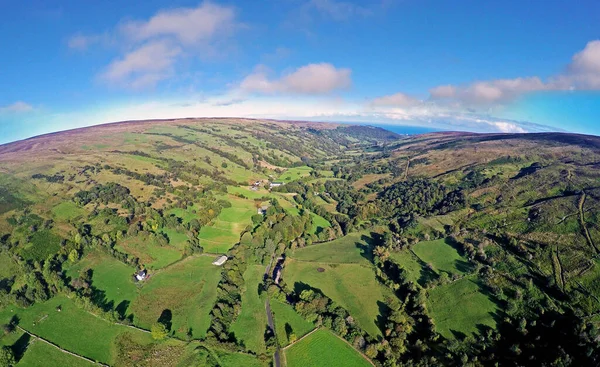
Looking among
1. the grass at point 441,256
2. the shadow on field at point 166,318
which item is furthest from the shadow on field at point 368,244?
the shadow on field at point 166,318

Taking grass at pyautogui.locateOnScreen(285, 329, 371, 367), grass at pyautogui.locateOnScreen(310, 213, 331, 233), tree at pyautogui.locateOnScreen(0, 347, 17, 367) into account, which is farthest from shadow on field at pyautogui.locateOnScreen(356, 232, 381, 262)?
tree at pyautogui.locateOnScreen(0, 347, 17, 367)

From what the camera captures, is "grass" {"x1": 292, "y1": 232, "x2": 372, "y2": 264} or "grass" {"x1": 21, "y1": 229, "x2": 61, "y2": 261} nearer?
"grass" {"x1": 21, "y1": 229, "x2": 61, "y2": 261}

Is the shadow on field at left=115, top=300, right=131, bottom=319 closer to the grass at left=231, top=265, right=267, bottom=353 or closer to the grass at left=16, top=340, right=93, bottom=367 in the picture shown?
the grass at left=16, top=340, right=93, bottom=367

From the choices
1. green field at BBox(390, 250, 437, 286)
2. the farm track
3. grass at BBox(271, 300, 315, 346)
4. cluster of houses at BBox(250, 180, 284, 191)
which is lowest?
Answer: grass at BBox(271, 300, 315, 346)

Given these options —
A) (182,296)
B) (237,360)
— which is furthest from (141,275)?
(237,360)

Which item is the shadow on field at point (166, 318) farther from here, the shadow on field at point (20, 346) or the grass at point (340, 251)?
the grass at point (340, 251)

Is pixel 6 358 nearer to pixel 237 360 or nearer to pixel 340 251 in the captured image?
pixel 237 360
